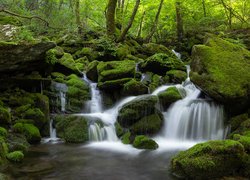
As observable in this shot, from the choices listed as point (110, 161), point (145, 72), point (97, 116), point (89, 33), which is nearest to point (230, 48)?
point (145, 72)

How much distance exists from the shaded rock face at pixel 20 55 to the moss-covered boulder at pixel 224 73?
5.85 meters

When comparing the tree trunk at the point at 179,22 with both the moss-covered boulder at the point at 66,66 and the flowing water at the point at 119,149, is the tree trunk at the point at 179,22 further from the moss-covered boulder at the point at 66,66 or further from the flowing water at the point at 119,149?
the moss-covered boulder at the point at 66,66

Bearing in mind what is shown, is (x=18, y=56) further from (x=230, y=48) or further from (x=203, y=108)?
(x=230, y=48)

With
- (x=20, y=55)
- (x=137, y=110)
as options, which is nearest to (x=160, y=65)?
(x=137, y=110)

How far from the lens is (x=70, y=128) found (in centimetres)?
1192

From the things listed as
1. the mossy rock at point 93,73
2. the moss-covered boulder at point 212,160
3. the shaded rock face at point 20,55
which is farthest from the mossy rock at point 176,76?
the moss-covered boulder at point 212,160

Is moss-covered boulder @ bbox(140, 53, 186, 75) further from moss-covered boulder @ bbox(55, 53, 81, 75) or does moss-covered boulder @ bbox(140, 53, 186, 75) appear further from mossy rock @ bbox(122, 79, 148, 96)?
moss-covered boulder @ bbox(55, 53, 81, 75)

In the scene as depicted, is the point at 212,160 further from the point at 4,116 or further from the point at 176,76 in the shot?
the point at 176,76

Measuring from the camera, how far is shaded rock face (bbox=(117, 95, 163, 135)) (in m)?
12.1

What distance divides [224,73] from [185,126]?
8.27ft

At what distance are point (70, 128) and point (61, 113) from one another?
179 cm

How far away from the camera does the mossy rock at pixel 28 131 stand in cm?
1086

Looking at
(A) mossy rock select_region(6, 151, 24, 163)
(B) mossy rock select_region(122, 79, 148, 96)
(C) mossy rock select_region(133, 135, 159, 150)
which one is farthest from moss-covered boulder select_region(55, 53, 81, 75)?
(A) mossy rock select_region(6, 151, 24, 163)

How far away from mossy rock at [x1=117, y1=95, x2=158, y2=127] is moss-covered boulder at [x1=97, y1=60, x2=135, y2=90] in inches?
81.3
